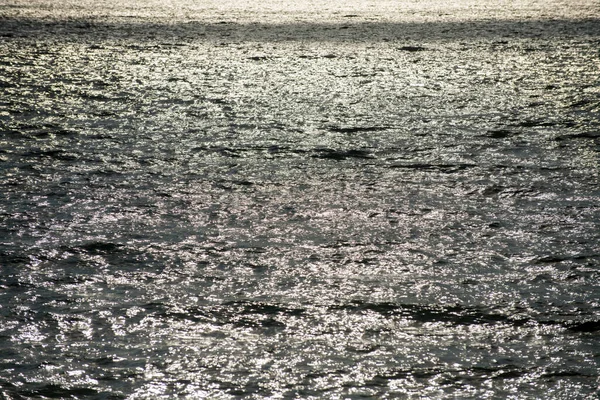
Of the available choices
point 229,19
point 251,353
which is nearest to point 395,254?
point 251,353

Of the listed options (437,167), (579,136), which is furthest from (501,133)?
(437,167)

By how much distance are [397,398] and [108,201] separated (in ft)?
2.14

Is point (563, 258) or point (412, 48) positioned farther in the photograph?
point (412, 48)

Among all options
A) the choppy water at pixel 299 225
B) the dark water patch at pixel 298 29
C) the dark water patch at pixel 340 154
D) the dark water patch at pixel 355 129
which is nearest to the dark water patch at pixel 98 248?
the choppy water at pixel 299 225

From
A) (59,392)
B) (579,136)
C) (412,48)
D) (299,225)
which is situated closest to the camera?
(59,392)

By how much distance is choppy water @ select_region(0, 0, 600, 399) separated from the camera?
79 cm

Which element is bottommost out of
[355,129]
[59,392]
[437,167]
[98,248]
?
[59,392]

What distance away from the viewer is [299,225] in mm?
1151

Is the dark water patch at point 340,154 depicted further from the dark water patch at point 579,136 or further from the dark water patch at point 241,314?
the dark water patch at point 241,314

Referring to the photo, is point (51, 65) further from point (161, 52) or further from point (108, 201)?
point (108, 201)

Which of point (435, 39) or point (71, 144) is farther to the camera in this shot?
point (435, 39)

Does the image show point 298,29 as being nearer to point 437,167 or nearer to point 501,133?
point 501,133

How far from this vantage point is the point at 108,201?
4.09 ft

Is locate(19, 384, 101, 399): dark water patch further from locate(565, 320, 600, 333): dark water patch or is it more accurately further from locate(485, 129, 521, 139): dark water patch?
locate(485, 129, 521, 139): dark water patch
